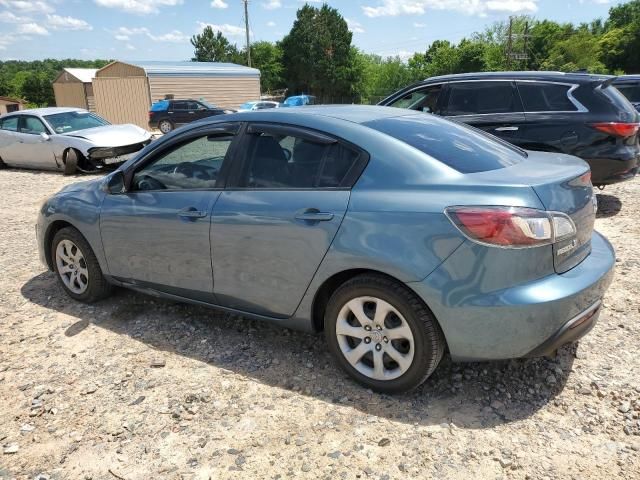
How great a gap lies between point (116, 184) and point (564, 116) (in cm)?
529

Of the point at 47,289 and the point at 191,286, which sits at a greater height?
the point at 191,286

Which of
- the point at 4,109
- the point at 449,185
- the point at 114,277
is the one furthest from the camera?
the point at 4,109

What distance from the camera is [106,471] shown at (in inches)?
103

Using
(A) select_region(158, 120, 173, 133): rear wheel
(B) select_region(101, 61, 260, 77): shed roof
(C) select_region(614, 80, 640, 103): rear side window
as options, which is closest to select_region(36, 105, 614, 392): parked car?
(C) select_region(614, 80, 640, 103): rear side window

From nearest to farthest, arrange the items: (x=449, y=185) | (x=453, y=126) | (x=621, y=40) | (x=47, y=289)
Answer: (x=449, y=185) < (x=453, y=126) < (x=47, y=289) < (x=621, y=40)

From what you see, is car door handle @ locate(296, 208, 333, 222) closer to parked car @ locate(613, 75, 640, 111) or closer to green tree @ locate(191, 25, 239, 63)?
parked car @ locate(613, 75, 640, 111)

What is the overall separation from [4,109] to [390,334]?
61163 millimetres

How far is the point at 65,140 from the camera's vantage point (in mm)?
11867

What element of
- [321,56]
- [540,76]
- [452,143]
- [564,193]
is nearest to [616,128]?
[540,76]

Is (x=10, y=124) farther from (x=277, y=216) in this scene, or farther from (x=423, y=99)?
(x=277, y=216)

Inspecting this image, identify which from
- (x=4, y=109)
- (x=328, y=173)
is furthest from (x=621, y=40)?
(x=328, y=173)

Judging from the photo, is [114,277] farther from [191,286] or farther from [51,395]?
[51,395]

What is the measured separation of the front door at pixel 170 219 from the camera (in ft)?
11.8

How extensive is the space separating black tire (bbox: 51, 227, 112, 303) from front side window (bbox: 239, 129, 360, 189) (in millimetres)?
1703
